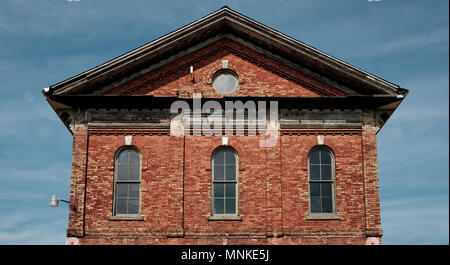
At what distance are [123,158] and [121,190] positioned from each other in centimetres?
109

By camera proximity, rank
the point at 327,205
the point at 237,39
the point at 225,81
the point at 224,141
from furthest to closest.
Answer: the point at 237,39 < the point at 225,81 < the point at 224,141 < the point at 327,205

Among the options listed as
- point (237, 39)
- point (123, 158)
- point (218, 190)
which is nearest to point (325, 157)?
point (218, 190)

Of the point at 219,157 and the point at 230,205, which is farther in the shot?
the point at 219,157

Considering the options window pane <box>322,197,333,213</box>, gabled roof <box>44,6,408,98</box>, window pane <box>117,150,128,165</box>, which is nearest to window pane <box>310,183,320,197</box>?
window pane <box>322,197,333,213</box>

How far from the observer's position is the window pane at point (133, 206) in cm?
1906

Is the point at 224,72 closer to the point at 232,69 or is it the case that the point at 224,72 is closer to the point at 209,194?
the point at 232,69

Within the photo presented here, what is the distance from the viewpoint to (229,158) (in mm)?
19594

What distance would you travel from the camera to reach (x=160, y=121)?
64.7ft

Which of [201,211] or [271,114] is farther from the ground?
[271,114]
